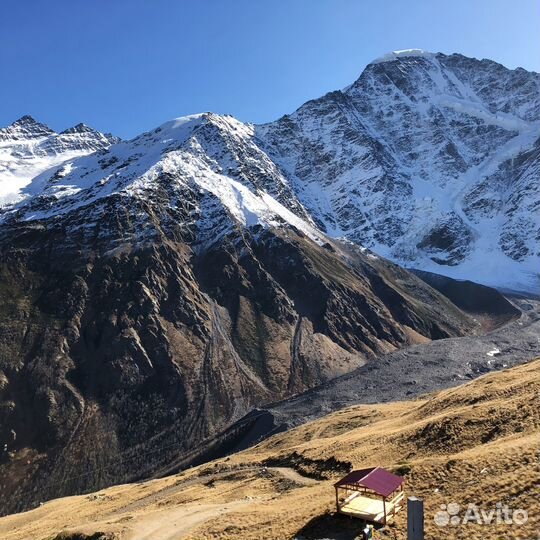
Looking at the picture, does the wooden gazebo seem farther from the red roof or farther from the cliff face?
the cliff face

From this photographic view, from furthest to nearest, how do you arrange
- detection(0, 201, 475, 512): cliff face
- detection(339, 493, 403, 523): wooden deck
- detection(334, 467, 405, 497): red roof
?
detection(0, 201, 475, 512): cliff face, detection(334, 467, 405, 497): red roof, detection(339, 493, 403, 523): wooden deck

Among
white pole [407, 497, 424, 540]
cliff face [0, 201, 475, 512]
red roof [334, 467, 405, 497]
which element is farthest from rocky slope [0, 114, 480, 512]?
white pole [407, 497, 424, 540]

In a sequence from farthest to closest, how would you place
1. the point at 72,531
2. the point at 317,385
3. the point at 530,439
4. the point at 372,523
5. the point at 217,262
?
the point at 217,262
the point at 317,385
the point at 72,531
the point at 530,439
the point at 372,523

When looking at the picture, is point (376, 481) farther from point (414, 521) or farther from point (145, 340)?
point (145, 340)

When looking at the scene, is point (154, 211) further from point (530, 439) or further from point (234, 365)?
point (530, 439)

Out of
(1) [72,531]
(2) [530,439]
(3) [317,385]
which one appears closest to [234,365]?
(3) [317,385]

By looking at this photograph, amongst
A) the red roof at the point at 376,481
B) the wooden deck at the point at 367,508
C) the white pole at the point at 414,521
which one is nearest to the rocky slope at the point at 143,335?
the wooden deck at the point at 367,508

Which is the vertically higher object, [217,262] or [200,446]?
[217,262]

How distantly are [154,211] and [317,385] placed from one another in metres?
91.8

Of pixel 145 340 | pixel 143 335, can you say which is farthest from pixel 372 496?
pixel 143 335

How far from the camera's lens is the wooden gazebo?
2739 centimetres

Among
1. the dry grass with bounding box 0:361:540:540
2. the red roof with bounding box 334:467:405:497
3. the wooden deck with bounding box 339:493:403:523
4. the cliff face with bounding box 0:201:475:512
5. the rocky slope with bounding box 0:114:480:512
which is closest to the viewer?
the dry grass with bounding box 0:361:540:540

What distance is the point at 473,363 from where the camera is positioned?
150 m

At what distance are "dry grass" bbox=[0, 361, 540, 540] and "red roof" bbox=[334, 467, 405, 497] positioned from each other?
1.49 meters
